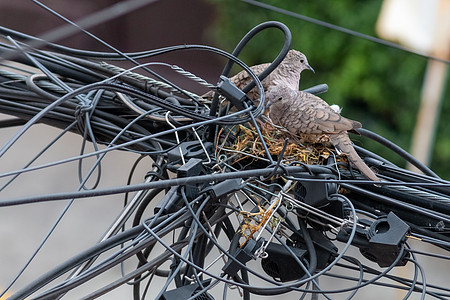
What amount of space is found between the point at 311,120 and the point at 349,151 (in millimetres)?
239

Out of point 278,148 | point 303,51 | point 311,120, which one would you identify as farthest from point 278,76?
point 303,51

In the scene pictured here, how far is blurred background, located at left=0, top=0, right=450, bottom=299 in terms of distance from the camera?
6.77 meters

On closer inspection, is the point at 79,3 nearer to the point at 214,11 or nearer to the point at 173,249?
the point at 214,11

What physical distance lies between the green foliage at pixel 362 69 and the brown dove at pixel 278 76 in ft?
12.3

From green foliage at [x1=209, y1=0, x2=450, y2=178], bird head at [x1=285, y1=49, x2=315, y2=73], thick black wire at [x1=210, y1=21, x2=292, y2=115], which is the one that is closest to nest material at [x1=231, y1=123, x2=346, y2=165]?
thick black wire at [x1=210, y1=21, x2=292, y2=115]

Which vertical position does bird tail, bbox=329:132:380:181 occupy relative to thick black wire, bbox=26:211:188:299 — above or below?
above

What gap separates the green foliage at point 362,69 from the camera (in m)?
6.86

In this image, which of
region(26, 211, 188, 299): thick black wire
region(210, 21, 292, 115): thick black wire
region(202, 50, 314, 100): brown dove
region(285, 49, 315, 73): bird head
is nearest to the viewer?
region(26, 211, 188, 299): thick black wire

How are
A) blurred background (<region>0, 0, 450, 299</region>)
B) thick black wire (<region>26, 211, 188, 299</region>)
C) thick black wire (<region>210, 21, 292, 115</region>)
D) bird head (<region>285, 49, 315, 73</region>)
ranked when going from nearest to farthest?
1. thick black wire (<region>26, 211, 188, 299</region>)
2. thick black wire (<region>210, 21, 292, 115</region>)
3. bird head (<region>285, 49, 315, 73</region>)
4. blurred background (<region>0, 0, 450, 299</region>)

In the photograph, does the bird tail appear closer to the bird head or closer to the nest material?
the nest material

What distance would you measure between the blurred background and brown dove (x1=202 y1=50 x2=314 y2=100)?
2889 mm

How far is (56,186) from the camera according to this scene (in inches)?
358

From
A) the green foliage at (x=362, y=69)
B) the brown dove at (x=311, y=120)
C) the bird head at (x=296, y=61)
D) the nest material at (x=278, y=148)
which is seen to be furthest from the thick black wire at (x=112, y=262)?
the green foliage at (x=362, y=69)

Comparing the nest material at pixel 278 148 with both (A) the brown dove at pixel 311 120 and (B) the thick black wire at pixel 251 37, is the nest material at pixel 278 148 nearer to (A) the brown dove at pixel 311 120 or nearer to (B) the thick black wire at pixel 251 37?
(A) the brown dove at pixel 311 120
